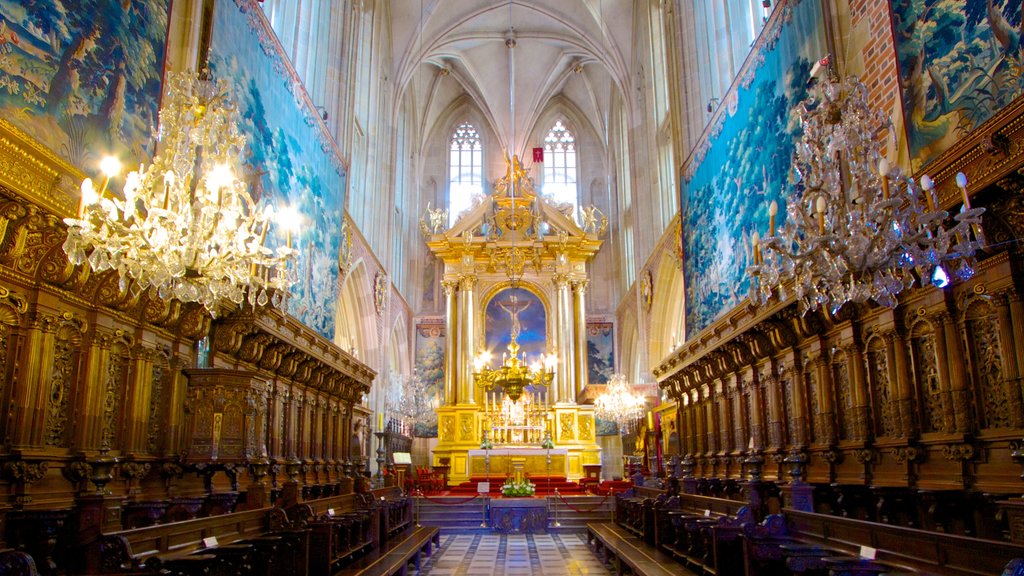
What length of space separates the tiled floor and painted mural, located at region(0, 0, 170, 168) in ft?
19.3

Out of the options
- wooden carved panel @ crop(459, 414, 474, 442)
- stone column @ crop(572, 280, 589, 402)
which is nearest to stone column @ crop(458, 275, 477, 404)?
wooden carved panel @ crop(459, 414, 474, 442)

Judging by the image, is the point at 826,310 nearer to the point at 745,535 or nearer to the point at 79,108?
the point at 745,535

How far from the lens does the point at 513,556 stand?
1034 cm

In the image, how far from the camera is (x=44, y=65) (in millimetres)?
5750

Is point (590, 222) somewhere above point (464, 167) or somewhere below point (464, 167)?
below

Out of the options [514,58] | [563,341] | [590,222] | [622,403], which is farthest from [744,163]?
[514,58]

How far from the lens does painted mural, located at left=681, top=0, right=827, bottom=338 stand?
30.1ft

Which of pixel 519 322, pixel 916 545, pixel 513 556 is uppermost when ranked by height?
pixel 519 322

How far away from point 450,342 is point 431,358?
2.29 metres

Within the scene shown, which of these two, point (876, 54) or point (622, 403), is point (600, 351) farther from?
point (876, 54)

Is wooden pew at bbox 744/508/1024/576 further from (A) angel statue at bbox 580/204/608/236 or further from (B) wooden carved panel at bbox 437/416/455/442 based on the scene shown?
(A) angel statue at bbox 580/204/608/236

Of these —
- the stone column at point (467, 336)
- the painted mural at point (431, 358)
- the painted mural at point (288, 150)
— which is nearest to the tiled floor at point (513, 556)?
the painted mural at point (288, 150)

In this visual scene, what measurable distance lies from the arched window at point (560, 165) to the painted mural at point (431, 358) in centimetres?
674

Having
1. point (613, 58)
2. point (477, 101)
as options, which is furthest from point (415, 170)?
point (613, 58)
